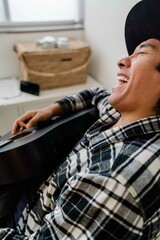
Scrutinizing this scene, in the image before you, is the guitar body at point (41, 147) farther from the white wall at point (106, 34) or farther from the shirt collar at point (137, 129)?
the white wall at point (106, 34)

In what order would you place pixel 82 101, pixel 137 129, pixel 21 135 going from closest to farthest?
pixel 137 129
pixel 21 135
pixel 82 101

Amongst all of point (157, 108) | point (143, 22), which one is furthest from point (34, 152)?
point (143, 22)

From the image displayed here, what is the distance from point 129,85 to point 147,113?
10 cm

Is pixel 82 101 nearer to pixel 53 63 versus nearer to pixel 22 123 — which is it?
pixel 22 123

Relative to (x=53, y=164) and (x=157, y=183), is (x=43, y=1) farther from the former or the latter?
(x=157, y=183)

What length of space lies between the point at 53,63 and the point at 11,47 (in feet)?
1.25

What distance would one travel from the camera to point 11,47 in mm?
1502

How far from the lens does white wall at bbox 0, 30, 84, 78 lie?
4.85 feet

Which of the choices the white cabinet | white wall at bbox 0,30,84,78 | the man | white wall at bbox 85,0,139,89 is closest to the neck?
→ the man

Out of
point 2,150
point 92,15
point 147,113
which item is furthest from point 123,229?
point 92,15

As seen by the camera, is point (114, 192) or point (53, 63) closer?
point (114, 192)

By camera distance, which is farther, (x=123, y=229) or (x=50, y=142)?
(x=50, y=142)

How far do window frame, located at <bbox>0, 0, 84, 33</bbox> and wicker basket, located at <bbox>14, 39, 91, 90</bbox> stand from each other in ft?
0.47

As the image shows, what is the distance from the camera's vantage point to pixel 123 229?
0.48 meters
